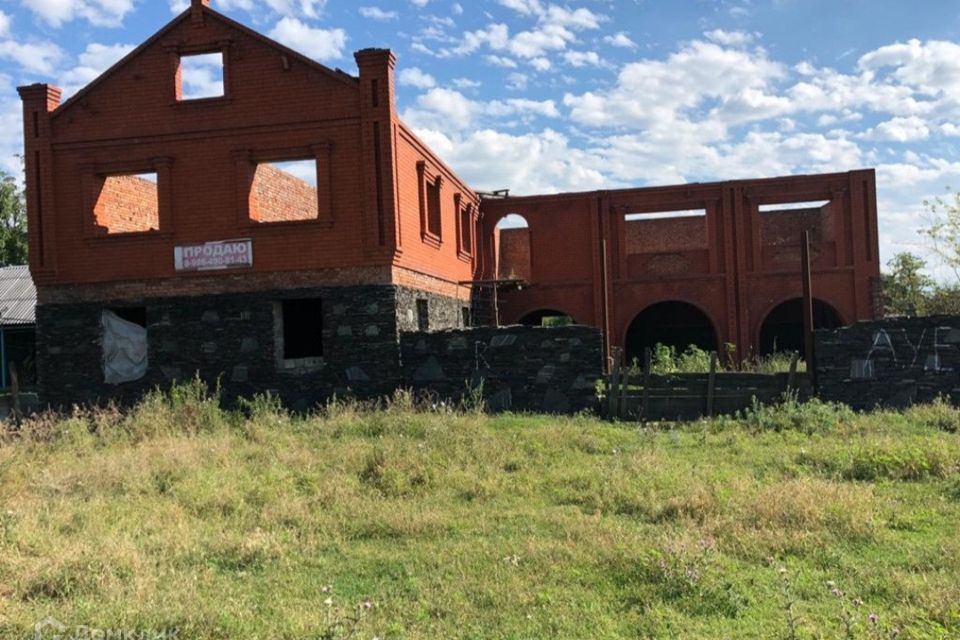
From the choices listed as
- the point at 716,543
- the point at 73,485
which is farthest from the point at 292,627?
the point at 73,485

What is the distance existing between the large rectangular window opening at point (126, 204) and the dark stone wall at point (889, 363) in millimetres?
12717

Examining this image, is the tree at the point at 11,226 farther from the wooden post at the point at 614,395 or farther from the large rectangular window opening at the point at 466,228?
the wooden post at the point at 614,395

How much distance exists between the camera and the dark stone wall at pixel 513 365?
42.2 ft

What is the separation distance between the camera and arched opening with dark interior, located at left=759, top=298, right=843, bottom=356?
23688mm

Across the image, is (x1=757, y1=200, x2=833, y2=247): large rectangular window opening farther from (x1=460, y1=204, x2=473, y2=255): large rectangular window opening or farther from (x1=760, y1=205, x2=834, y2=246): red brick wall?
(x1=460, y1=204, x2=473, y2=255): large rectangular window opening

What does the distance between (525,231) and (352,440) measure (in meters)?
16.4

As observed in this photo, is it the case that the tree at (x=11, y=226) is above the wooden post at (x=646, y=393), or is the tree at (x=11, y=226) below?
above

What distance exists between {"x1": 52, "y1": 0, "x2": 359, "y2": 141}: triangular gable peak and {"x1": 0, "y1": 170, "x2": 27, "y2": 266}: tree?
80.9 feet

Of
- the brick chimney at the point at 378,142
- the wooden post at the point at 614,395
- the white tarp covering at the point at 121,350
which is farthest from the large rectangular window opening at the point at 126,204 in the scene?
the wooden post at the point at 614,395

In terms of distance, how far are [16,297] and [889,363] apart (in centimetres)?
2668

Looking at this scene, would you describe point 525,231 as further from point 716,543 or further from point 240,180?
point 716,543

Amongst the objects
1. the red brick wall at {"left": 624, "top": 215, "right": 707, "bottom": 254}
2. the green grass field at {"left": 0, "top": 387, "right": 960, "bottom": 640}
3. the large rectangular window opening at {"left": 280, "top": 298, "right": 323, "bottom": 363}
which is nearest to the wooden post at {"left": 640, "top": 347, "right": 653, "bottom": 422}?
the green grass field at {"left": 0, "top": 387, "right": 960, "bottom": 640}

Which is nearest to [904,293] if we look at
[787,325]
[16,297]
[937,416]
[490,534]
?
[787,325]

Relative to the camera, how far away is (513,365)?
1315cm
